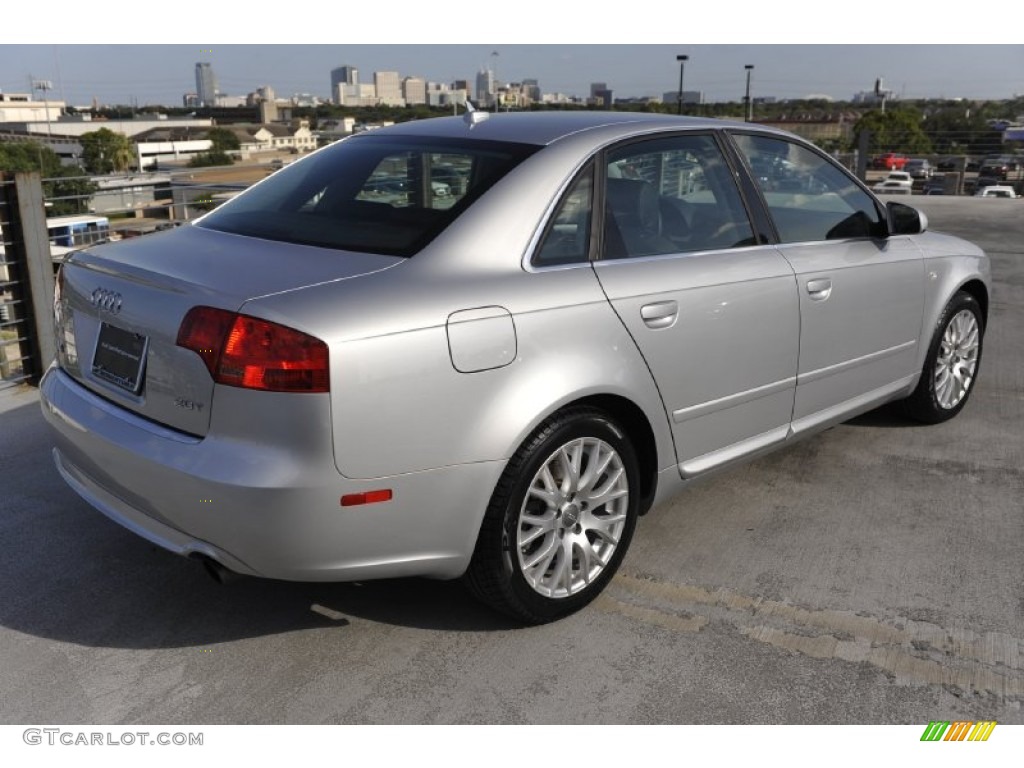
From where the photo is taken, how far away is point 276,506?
8.32 feet

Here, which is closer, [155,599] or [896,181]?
[155,599]

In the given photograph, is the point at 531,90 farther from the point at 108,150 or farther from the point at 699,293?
the point at 108,150

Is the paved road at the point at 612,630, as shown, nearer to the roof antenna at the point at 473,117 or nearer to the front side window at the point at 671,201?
the front side window at the point at 671,201

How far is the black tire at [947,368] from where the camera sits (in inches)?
195

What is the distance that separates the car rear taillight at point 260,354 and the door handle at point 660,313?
3.93ft

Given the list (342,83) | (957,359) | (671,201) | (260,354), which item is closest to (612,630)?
(260,354)

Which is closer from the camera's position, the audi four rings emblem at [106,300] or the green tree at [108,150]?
the audi four rings emblem at [106,300]

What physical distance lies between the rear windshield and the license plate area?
58 cm

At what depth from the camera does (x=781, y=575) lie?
11.6 ft

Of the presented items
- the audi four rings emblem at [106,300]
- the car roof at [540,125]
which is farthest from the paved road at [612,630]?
the car roof at [540,125]

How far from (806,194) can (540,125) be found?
140 centimetres

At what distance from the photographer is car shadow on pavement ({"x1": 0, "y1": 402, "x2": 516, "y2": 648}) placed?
124 inches
